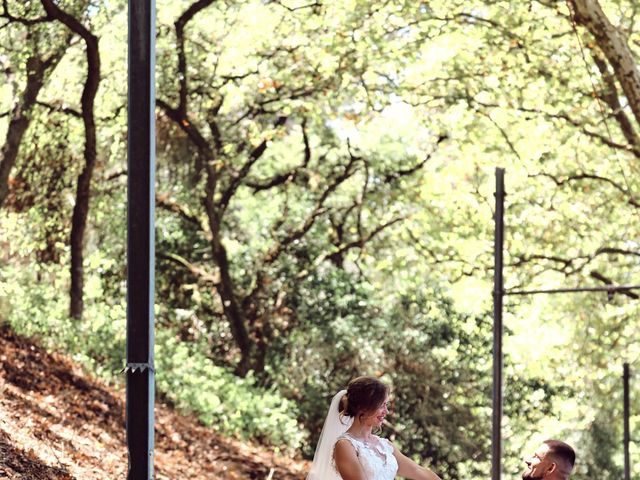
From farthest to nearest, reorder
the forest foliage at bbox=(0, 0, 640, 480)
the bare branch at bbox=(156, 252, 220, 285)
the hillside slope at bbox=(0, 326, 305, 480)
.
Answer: the bare branch at bbox=(156, 252, 220, 285)
the forest foliage at bbox=(0, 0, 640, 480)
the hillside slope at bbox=(0, 326, 305, 480)

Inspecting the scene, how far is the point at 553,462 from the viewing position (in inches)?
193

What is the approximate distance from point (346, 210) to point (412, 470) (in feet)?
39.9

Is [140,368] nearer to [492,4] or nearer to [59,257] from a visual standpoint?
[59,257]

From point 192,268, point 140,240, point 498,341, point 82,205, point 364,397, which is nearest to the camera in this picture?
point 364,397

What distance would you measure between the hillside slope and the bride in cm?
438

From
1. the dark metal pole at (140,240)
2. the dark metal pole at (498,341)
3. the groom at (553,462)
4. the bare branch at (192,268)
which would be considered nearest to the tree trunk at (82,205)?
the bare branch at (192,268)

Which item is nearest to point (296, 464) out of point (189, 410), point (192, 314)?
point (189, 410)

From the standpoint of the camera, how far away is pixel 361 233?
707 inches

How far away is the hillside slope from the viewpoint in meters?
10.1

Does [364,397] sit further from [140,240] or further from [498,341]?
[498,341]

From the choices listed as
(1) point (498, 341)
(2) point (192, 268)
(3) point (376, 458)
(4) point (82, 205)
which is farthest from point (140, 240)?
(2) point (192, 268)

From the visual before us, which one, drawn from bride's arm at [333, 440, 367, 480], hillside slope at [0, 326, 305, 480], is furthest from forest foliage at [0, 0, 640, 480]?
bride's arm at [333, 440, 367, 480]

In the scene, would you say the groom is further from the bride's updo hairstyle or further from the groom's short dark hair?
the bride's updo hairstyle

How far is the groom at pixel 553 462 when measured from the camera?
16.1ft
